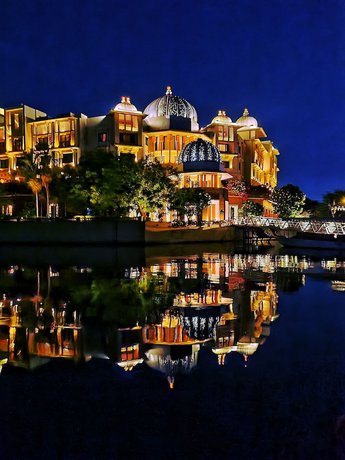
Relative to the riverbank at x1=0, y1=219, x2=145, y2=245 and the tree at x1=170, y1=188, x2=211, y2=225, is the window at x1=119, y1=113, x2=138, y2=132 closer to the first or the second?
the tree at x1=170, y1=188, x2=211, y2=225

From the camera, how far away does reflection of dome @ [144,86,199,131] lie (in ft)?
229

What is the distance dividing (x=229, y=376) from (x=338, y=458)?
2360 millimetres

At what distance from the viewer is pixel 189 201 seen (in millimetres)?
49406

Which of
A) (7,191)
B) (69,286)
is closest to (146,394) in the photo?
(69,286)

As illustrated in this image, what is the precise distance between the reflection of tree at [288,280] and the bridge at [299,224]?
20.4 m

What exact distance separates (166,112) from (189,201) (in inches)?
1044

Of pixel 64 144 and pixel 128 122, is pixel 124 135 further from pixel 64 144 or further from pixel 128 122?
pixel 64 144

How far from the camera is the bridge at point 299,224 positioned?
1560 inches

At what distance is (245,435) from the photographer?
4.58 m

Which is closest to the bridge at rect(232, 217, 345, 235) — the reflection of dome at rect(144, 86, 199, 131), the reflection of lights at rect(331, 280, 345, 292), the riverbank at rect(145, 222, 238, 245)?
the riverbank at rect(145, 222, 238, 245)

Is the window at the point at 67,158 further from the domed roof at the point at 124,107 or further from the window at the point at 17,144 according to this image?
the domed roof at the point at 124,107

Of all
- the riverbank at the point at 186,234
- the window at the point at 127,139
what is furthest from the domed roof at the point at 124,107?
the riverbank at the point at 186,234

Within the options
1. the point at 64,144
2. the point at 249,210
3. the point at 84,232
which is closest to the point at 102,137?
the point at 64,144

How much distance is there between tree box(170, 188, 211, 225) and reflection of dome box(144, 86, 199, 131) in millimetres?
22242
